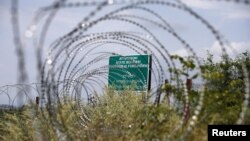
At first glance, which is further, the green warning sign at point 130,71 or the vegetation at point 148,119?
the green warning sign at point 130,71

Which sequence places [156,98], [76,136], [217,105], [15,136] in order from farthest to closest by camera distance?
[156,98] < [15,136] < [76,136] < [217,105]

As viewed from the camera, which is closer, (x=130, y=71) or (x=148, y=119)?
(x=148, y=119)

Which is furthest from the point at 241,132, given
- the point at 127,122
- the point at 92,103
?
the point at 92,103

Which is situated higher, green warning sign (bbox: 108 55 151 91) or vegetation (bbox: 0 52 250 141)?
green warning sign (bbox: 108 55 151 91)

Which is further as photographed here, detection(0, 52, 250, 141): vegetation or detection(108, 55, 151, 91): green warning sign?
detection(108, 55, 151, 91): green warning sign

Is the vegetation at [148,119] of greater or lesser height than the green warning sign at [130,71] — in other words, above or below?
below

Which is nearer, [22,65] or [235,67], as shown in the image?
[22,65]

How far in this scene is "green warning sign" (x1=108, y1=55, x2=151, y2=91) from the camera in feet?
77.1

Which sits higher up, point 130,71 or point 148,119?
point 130,71

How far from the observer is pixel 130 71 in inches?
1029

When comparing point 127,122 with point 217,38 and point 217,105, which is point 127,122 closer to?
point 217,105

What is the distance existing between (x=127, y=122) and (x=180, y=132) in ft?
13.1

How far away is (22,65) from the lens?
19.8 feet

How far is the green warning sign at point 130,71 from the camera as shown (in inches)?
925
